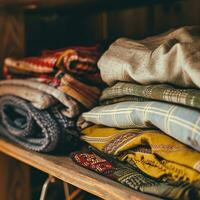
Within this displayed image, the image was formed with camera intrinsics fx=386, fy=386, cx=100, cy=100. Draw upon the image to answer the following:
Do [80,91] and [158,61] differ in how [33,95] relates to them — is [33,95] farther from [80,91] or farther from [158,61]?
[158,61]

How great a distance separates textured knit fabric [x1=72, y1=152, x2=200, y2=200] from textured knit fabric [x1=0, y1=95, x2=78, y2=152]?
6 cm

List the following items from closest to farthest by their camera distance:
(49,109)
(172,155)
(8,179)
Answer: (172,155), (49,109), (8,179)

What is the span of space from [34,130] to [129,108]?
0.81 ft

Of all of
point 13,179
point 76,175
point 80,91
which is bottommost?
point 13,179

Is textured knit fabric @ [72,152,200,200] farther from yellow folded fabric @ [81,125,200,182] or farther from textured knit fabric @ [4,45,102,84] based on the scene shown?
textured knit fabric @ [4,45,102,84]

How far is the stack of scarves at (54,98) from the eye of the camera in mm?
761

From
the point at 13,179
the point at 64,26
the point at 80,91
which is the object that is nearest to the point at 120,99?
the point at 80,91

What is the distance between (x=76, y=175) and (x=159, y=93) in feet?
0.65

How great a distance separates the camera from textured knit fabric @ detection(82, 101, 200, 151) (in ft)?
1.72

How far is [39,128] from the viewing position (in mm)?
799

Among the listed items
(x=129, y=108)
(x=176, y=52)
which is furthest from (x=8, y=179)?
(x=176, y=52)

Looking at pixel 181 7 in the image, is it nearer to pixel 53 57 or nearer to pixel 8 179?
pixel 53 57

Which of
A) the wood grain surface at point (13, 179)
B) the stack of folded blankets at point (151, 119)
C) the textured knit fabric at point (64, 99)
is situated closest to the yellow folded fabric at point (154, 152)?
the stack of folded blankets at point (151, 119)

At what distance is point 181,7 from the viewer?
3.62 feet
